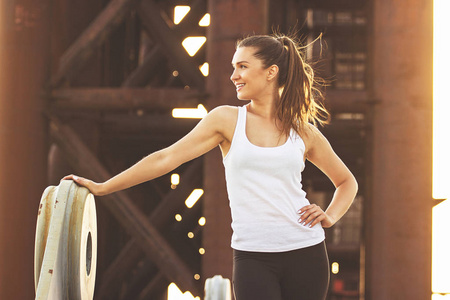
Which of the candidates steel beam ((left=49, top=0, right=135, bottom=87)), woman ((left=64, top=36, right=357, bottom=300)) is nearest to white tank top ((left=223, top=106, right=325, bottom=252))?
woman ((left=64, top=36, right=357, bottom=300))

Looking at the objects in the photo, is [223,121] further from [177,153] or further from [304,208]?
[304,208]

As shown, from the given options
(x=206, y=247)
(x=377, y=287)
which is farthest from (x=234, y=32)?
(x=377, y=287)

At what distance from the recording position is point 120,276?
7.14 metres

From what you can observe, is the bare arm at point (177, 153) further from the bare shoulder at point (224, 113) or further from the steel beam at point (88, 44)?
the steel beam at point (88, 44)

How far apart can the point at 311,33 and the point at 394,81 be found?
6.39m

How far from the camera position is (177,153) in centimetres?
258

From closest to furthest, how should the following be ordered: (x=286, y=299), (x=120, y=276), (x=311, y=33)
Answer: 1. (x=286, y=299)
2. (x=120, y=276)
3. (x=311, y=33)

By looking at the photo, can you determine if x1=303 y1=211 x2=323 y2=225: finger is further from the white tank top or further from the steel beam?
the steel beam

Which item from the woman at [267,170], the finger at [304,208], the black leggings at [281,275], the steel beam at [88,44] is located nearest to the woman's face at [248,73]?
the woman at [267,170]

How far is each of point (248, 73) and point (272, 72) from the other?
0.34ft

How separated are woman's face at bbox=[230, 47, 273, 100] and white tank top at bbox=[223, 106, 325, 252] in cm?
20

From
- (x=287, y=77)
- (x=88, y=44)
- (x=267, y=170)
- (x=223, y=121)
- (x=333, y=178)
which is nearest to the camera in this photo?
(x=267, y=170)

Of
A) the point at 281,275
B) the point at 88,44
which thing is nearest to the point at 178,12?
the point at 88,44

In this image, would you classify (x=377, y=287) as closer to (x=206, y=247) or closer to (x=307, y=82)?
(x=206, y=247)
